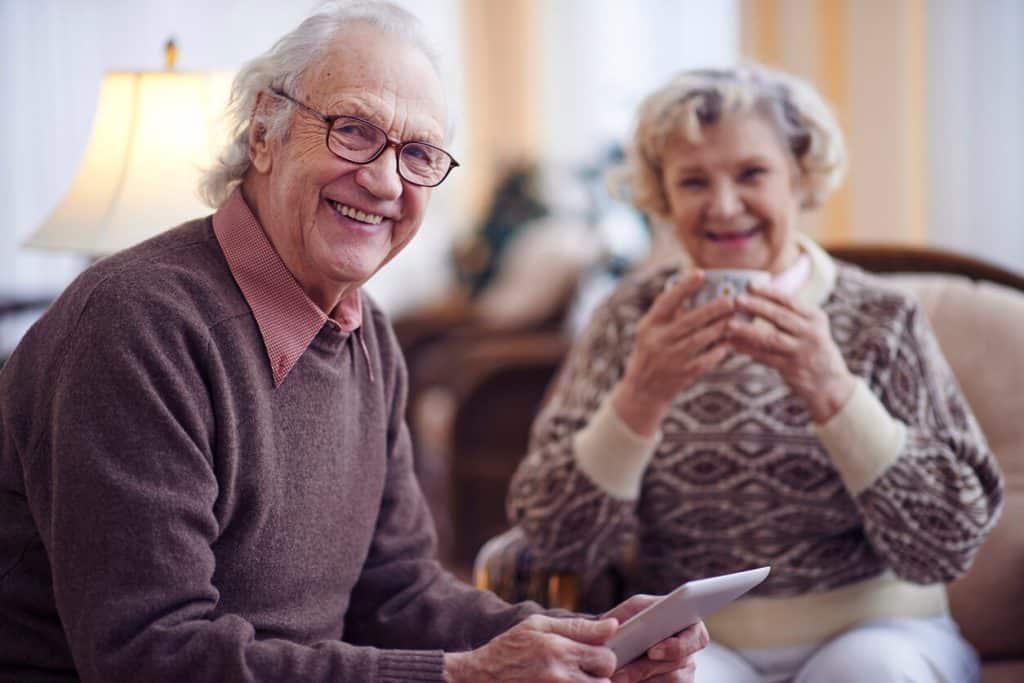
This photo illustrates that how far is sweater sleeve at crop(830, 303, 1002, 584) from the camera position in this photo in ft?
5.52

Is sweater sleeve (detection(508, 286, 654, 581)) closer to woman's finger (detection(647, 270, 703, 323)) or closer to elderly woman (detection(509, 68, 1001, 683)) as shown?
elderly woman (detection(509, 68, 1001, 683))

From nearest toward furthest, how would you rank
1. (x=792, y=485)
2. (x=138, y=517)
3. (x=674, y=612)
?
(x=138, y=517)
(x=674, y=612)
(x=792, y=485)

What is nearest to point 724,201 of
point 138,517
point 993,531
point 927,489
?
point 927,489

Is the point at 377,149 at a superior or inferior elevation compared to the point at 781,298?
superior

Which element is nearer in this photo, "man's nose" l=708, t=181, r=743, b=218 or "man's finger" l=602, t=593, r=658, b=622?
"man's finger" l=602, t=593, r=658, b=622

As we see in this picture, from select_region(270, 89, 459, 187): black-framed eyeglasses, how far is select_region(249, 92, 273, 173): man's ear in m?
0.02

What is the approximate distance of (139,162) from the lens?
1909 millimetres

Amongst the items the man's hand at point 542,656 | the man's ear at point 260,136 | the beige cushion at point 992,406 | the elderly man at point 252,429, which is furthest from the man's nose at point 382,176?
the beige cushion at point 992,406

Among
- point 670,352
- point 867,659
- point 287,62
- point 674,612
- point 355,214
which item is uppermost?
point 287,62

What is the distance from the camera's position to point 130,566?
113 centimetres

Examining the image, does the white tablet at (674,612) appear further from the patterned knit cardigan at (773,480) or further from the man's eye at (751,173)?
the man's eye at (751,173)

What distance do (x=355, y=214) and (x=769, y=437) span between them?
77 cm

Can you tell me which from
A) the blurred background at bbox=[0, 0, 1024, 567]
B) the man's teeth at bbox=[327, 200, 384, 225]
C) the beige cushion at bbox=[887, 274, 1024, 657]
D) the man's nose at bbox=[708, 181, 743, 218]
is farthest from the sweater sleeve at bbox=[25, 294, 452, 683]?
the blurred background at bbox=[0, 0, 1024, 567]

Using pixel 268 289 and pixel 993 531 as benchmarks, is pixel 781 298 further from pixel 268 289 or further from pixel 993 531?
pixel 268 289
